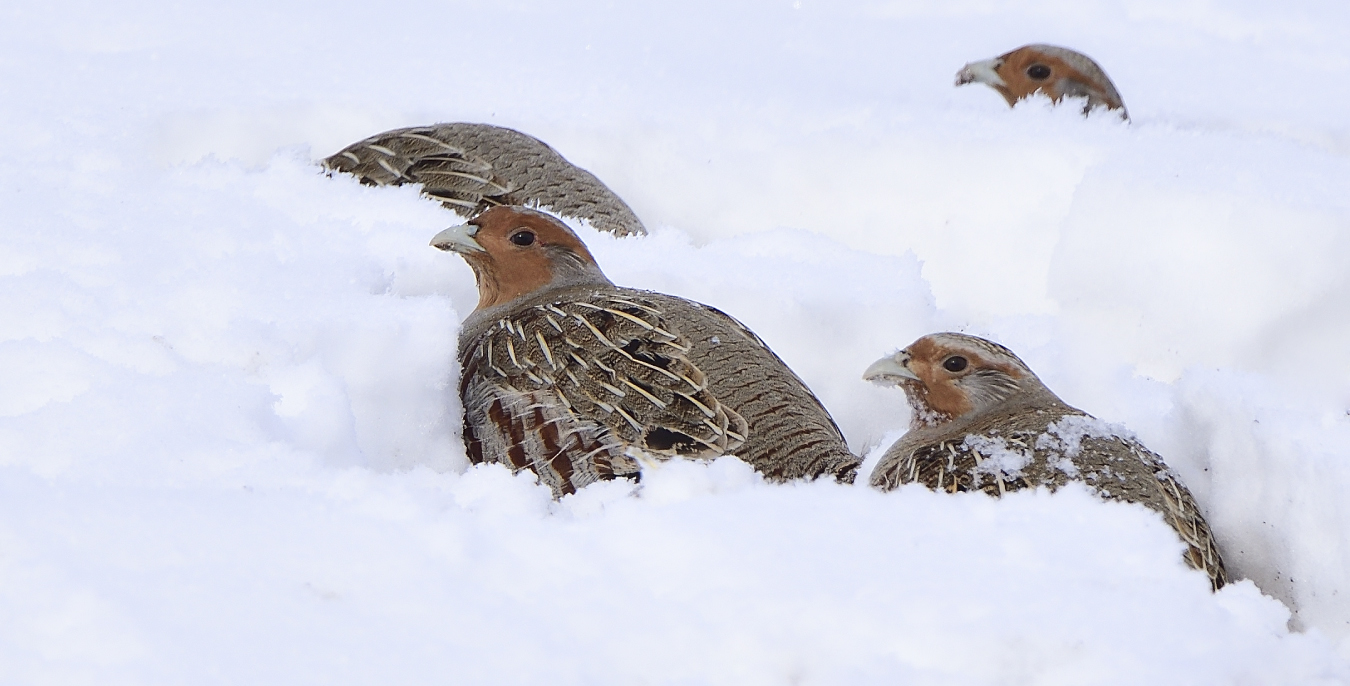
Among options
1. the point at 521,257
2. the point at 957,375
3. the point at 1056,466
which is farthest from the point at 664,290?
the point at 1056,466

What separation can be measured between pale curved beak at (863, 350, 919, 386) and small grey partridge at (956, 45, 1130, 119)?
9.28ft

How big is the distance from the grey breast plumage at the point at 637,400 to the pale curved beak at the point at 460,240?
34 cm

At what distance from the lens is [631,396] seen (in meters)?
2.90

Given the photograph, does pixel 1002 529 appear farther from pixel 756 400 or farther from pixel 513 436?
pixel 513 436

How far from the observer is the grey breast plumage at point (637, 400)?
2.85 metres

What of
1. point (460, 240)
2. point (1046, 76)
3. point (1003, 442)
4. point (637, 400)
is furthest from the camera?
point (1046, 76)

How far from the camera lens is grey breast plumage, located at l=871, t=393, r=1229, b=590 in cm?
241

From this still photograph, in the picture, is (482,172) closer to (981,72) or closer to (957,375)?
(957,375)

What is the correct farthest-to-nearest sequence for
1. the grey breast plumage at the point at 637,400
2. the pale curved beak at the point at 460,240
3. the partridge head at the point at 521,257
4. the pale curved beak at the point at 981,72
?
1. the pale curved beak at the point at 981,72
2. the partridge head at the point at 521,257
3. the pale curved beak at the point at 460,240
4. the grey breast plumage at the point at 637,400

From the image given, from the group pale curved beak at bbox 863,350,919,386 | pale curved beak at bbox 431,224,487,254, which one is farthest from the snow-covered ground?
pale curved beak at bbox 863,350,919,386

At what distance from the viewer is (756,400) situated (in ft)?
9.58

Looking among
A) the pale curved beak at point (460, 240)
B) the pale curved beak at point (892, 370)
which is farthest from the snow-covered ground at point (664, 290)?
the pale curved beak at point (892, 370)

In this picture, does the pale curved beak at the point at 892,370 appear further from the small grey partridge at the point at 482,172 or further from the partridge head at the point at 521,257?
the small grey partridge at the point at 482,172

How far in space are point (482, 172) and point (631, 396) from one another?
152cm
